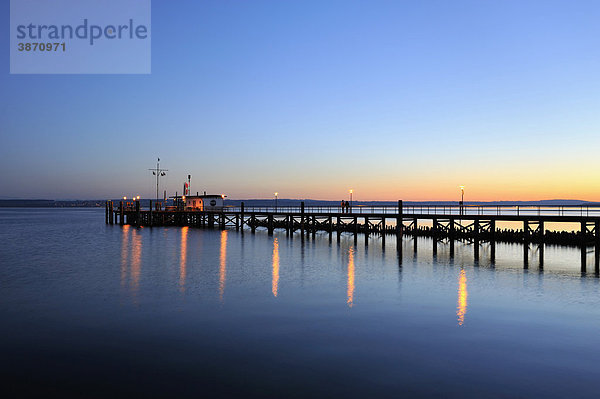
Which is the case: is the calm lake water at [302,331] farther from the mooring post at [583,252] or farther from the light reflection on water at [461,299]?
the mooring post at [583,252]

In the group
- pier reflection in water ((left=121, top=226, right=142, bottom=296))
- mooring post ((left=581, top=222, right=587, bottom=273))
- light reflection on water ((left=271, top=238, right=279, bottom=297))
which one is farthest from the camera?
mooring post ((left=581, top=222, right=587, bottom=273))

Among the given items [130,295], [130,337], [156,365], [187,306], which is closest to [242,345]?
[156,365]

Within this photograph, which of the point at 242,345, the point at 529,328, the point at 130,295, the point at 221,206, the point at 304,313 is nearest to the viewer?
the point at 242,345

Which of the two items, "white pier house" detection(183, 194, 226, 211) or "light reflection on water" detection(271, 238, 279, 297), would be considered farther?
"white pier house" detection(183, 194, 226, 211)

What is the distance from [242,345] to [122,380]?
13.4 ft

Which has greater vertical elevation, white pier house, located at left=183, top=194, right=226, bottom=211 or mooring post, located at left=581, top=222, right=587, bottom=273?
white pier house, located at left=183, top=194, right=226, bottom=211

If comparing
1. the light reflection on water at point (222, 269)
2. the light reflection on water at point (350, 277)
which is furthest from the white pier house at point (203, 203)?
the light reflection on water at point (350, 277)

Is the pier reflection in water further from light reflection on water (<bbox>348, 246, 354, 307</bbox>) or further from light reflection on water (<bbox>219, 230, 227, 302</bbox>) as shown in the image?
light reflection on water (<bbox>348, 246, 354, 307</bbox>)

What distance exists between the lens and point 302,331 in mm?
16188

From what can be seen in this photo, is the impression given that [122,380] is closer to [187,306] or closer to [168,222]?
[187,306]

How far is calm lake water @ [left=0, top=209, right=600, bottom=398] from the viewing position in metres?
11.6

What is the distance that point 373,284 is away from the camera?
84.2 ft

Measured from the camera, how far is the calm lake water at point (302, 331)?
38.0 ft

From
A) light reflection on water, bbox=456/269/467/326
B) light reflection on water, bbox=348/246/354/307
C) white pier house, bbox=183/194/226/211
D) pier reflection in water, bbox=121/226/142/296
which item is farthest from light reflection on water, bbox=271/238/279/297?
white pier house, bbox=183/194/226/211
